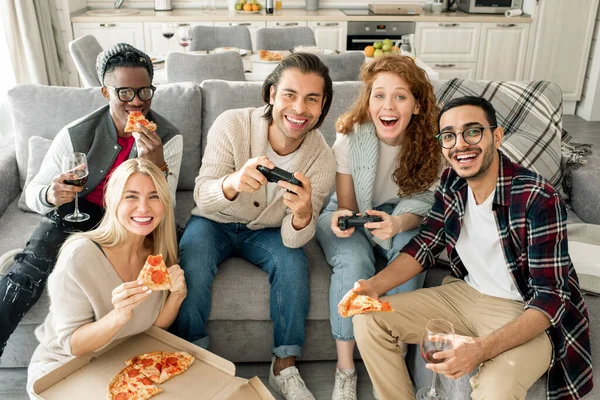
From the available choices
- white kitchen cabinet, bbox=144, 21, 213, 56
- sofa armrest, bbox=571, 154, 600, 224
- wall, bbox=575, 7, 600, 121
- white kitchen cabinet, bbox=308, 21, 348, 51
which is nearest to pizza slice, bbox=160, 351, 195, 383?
sofa armrest, bbox=571, 154, 600, 224

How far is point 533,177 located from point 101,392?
137 centimetres

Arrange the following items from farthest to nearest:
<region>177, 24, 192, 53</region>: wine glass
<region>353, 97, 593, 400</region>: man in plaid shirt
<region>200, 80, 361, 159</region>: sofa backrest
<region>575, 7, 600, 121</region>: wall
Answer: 1. <region>575, 7, 600, 121</region>: wall
2. <region>177, 24, 192, 53</region>: wine glass
3. <region>200, 80, 361, 159</region>: sofa backrest
4. <region>353, 97, 593, 400</region>: man in plaid shirt

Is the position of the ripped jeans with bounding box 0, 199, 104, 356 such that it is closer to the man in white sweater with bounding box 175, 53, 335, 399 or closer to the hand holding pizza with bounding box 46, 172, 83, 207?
the hand holding pizza with bounding box 46, 172, 83, 207

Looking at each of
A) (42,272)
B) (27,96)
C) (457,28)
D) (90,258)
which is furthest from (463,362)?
(457,28)

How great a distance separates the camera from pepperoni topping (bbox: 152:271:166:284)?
1674 millimetres

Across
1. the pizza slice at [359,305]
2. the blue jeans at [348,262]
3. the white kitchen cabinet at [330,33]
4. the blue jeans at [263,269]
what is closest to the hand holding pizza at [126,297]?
the blue jeans at [263,269]

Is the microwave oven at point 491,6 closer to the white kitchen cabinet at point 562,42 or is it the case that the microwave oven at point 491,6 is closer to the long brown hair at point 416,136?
the white kitchen cabinet at point 562,42

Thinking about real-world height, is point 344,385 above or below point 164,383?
below

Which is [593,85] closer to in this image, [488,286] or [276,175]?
[488,286]

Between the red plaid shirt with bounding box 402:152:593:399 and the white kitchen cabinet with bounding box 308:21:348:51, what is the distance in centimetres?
384

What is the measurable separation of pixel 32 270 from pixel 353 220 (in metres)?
1.08

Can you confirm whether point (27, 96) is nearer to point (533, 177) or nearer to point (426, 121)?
point (426, 121)

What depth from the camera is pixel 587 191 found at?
251cm

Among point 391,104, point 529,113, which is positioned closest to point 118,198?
point 391,104
